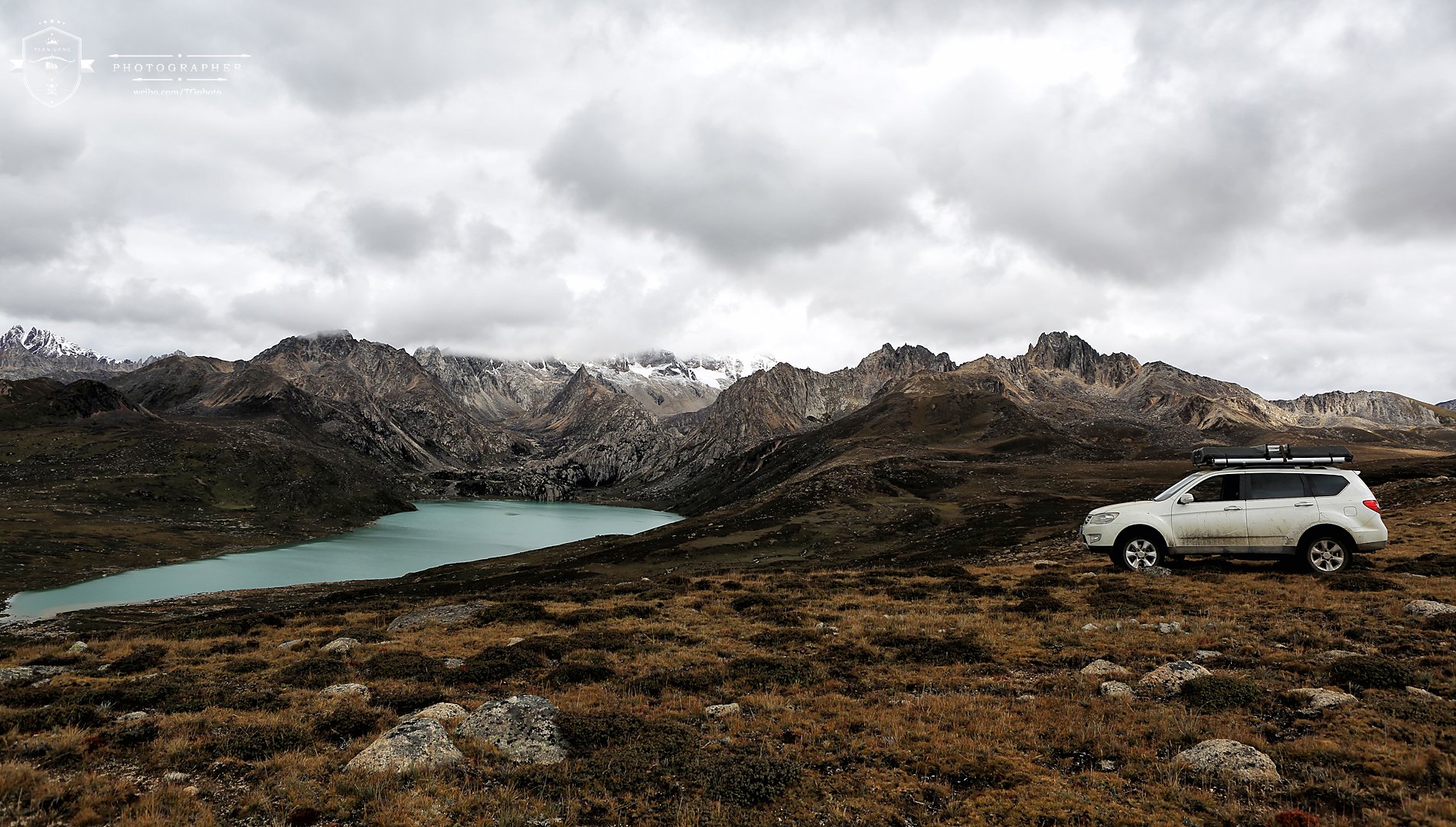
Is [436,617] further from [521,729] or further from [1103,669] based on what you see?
[1103,669]

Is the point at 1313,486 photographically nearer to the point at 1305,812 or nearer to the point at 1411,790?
the point at 1411,790

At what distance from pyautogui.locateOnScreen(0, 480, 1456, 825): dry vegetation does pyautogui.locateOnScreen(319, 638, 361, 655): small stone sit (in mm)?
678

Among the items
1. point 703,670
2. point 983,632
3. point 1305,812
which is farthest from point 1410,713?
point 703,670

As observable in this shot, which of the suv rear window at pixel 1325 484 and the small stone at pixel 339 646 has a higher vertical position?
the suv rear window at pixel 1325 484

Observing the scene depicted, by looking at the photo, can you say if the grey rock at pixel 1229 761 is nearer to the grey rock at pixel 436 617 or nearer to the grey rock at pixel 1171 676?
the grey rock at pixel 1171 676

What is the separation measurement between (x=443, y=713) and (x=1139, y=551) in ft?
82.6

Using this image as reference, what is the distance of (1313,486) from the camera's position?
21484 mm

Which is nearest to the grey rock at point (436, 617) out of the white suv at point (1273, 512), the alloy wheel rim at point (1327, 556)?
the white suv at point (1273, 512)

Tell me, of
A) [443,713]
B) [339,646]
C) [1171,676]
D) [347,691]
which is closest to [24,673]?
[339,646]

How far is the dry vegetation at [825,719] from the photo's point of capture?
8.73m

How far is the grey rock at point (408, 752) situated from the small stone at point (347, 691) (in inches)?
170

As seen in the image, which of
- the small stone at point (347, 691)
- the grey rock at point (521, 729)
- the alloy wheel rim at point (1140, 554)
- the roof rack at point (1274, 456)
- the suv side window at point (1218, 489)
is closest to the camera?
the grey rock at point (521, 729)

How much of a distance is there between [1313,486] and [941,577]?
14.8m

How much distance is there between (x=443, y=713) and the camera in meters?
12.9
